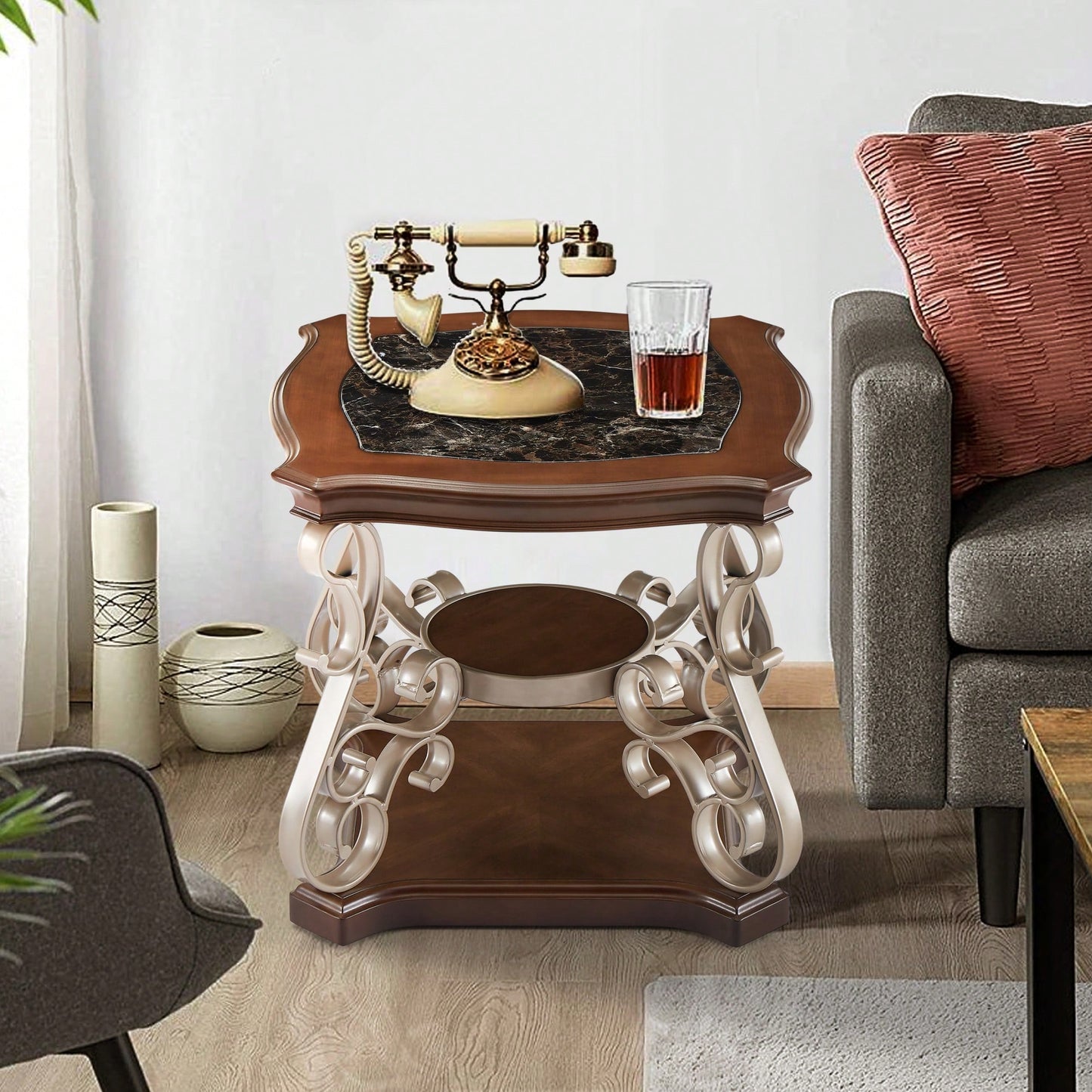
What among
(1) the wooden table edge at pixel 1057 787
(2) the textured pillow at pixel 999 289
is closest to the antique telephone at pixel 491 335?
(2) the textured pillow at pixel 999 289

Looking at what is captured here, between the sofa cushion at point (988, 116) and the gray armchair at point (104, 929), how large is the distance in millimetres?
1693

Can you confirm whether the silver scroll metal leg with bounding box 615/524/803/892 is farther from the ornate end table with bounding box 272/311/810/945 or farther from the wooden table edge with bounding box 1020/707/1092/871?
the wooden table edge with bounding box 1020/707/1092/871

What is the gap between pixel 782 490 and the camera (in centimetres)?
162

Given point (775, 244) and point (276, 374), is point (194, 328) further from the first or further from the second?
point (775, 244)

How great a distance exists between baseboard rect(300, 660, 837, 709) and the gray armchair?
1.84 meters

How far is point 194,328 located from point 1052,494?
1477 mm

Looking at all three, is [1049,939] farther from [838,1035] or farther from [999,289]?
[999,289]

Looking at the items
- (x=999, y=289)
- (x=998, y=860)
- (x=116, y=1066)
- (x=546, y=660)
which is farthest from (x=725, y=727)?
(x=116, y=1066)

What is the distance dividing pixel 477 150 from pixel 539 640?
100 cm

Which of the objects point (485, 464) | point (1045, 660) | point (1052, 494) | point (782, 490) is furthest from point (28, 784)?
point (1052, 494)

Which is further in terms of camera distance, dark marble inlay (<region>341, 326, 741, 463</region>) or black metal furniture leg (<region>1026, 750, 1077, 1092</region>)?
dark marble inlay (<region>341, 326, 741, 463</region>)

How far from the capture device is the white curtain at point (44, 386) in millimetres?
2350

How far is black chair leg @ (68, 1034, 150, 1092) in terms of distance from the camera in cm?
100

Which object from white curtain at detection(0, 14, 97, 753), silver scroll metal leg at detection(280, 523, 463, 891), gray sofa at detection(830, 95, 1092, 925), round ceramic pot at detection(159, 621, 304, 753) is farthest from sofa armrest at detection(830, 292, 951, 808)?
white curtain at detection(0, 14, 97, 753)
